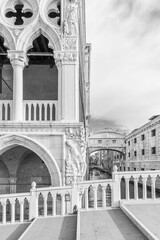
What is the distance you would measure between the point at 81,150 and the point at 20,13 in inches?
227

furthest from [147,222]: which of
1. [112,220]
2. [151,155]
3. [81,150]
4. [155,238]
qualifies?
[151,155]

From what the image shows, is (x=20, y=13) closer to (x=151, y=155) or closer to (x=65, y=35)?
(x=65, y=35)

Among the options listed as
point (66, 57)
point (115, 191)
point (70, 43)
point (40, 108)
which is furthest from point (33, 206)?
point (70, 43)

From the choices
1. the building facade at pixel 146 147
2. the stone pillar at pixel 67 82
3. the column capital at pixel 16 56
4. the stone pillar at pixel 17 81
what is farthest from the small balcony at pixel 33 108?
the building facade at pixel 146 147

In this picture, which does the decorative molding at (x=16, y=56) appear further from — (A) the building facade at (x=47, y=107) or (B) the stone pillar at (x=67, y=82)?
(B) the stone pillar at (x=67, y=82)

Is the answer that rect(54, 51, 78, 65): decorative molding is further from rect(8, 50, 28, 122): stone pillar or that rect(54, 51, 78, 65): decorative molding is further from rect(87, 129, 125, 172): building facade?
rect(87, 129, 125, 172): building facade

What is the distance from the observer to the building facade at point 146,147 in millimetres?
26156

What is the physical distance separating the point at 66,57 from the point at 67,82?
822 millimetres

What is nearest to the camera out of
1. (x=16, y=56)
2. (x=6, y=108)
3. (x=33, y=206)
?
(x=33, y=206)

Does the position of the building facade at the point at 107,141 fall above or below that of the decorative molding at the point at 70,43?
below

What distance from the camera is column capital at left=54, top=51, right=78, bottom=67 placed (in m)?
7.61

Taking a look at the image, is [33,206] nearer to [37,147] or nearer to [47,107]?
[37,147]

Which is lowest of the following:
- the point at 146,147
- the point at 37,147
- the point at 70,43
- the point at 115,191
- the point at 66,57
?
the point at 115,191

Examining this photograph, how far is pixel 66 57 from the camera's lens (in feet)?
25.0
